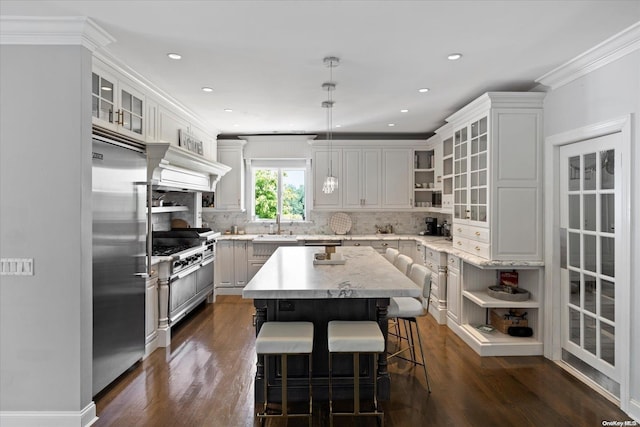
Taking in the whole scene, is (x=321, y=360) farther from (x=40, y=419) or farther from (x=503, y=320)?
(x=503, y=320)

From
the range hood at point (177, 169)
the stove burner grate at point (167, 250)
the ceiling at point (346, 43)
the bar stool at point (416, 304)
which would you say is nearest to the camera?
the ceiling at point (346, 43)

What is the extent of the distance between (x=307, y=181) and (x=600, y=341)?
4706 mm

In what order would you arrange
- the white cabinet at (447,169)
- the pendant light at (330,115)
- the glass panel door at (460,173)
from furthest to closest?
the white cabinet at (447,169)
the glass panel door at (460,173)
the pendant light at (330,115)

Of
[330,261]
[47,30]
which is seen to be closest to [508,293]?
[330,261]

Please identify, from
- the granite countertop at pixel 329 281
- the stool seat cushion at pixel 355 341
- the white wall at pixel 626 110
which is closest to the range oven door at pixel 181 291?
the granite countertop at pixel 329 281

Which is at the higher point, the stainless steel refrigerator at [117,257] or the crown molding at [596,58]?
the crown molding at [596,58]

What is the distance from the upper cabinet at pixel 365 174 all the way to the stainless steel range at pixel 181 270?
203 cm

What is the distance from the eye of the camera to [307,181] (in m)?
6.71

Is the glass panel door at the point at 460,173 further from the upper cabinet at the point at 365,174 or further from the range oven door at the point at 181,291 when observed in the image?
the range oven door at the point at 181,291

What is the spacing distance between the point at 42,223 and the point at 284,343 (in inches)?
70.3

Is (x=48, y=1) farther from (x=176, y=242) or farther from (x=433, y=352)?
(x=433, y=352)

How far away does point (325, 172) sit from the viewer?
6402 mm

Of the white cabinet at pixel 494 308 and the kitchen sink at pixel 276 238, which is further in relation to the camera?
the kitchen sink at pixel 276 238

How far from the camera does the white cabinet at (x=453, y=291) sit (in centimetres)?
431
